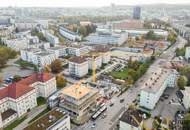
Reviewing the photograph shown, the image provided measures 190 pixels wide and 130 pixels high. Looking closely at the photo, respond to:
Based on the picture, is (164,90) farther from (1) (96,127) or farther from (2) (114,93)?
(1) (96,127)

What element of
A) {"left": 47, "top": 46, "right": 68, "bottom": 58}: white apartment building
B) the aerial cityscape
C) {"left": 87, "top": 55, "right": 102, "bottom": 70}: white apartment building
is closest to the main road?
the aerial cityscape

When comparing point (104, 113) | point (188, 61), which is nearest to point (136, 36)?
point (188, 61)

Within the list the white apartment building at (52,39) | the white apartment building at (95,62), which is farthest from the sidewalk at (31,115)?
the white apartment building at (52,39)

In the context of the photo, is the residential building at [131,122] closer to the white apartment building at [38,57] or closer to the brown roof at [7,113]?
the brown roof at [7,113]

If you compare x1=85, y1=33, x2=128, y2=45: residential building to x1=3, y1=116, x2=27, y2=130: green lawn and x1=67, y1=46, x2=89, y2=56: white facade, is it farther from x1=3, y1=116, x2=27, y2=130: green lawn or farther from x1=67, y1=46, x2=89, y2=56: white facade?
x1=3, y1=116, x2=27, y2=130: green lawn

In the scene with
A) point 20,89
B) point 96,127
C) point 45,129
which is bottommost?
point 96,127

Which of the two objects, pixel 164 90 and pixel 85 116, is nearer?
pixel 85 116

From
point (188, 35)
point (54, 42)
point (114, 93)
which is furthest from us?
point (188, 35)
